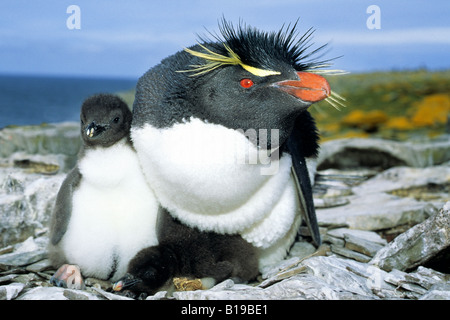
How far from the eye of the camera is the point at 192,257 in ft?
7.80

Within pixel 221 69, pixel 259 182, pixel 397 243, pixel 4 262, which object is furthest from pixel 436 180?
pixel 4 262

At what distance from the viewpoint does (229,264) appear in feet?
7.88

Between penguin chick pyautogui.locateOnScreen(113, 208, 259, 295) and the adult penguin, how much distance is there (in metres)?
0.06

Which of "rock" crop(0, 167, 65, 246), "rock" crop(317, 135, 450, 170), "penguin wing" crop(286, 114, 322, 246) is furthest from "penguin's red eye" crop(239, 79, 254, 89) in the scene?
"rock" crop(317, 135, 450, 170)

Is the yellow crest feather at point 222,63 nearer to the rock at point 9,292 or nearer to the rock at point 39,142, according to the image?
the rock at point 9,292

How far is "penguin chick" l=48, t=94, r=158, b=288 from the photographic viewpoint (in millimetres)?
2266

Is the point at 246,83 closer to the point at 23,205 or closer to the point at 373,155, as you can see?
the point at 23,205

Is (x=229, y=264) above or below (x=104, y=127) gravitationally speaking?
below

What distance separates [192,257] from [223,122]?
2.25 ft

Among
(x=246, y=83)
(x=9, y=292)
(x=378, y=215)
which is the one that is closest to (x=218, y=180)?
(x=246, y=83)

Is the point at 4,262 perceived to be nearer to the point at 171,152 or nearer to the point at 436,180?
the point at 171,152

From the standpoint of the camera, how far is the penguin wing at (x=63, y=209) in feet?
7.68

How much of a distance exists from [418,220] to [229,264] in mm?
1249

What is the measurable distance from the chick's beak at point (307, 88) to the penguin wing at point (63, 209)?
103 centimetres
